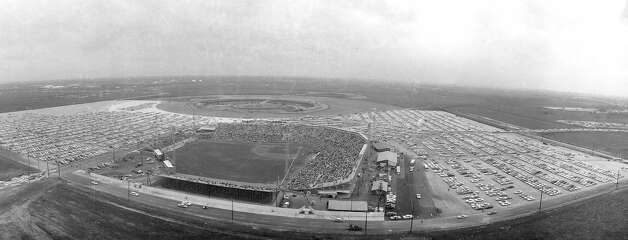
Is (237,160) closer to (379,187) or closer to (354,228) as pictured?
(379,187)

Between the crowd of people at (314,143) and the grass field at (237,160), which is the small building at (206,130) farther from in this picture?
the grass field at (237,160)

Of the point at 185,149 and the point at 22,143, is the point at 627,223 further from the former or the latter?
the point at 22,143

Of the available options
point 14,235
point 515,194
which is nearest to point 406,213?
point 515,194

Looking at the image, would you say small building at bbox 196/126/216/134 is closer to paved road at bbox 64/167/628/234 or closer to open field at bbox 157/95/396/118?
open field at bbox 157/95/396/118

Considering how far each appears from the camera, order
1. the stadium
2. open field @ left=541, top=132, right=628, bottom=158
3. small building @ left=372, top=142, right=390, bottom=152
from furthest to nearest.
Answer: open field @ left=541, top=132, right=628, bottom=158 < small building @ left=372, top=142, right=390, bottom=152 < the stadium

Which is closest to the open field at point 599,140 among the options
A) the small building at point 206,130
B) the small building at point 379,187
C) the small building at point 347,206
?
the small building at point 379,187

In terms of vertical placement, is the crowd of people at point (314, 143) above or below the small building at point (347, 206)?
above

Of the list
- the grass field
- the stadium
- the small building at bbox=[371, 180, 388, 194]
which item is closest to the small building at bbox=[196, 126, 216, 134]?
the stadium
